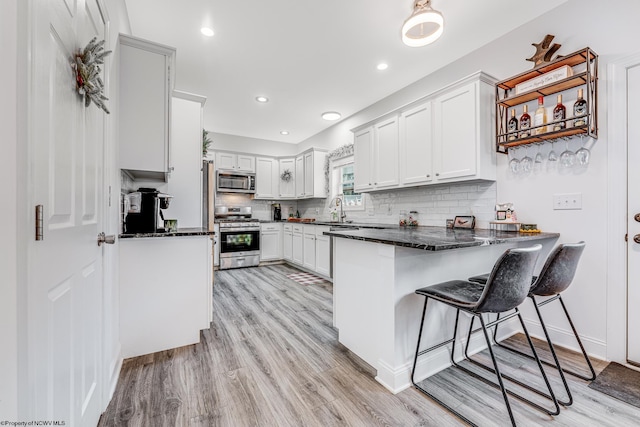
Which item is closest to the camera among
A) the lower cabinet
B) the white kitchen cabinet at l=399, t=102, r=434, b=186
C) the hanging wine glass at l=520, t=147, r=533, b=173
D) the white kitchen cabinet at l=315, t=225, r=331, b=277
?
the hanging wine glass at l=520, t=147, r=533, b=173

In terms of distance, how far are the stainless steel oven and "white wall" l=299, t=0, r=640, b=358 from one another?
4079 millimetres

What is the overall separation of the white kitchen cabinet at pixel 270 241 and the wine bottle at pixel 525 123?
4.36 meters

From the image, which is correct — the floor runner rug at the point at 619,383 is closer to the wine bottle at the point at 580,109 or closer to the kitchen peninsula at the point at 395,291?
the kitchen peninsula at the point at 395,291

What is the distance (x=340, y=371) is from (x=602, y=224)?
2240 millimetres

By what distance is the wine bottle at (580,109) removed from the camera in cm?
200

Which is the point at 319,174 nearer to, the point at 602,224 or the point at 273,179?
the point at 273,179

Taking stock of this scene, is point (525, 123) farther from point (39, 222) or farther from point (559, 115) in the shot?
point (39, 222)

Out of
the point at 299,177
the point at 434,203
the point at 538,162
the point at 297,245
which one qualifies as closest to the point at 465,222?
the point at 434,203

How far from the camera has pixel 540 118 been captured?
2229 millimetres

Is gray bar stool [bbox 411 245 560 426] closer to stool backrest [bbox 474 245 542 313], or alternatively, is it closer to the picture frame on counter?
stool backrest [bbox 474 245 542 313]

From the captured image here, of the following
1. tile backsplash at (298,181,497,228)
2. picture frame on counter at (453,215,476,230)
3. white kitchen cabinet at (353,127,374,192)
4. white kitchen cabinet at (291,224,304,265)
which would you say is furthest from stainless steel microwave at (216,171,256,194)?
picture frame on counter at (453,215,476,230)

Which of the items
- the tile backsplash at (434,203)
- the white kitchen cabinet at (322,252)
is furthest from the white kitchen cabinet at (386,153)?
the white kitchen cabinet at (322,252)

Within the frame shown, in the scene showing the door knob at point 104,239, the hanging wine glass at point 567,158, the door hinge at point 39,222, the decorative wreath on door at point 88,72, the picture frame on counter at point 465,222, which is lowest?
the door knob at point 104,239

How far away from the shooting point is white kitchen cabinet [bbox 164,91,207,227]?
2.65 meters
